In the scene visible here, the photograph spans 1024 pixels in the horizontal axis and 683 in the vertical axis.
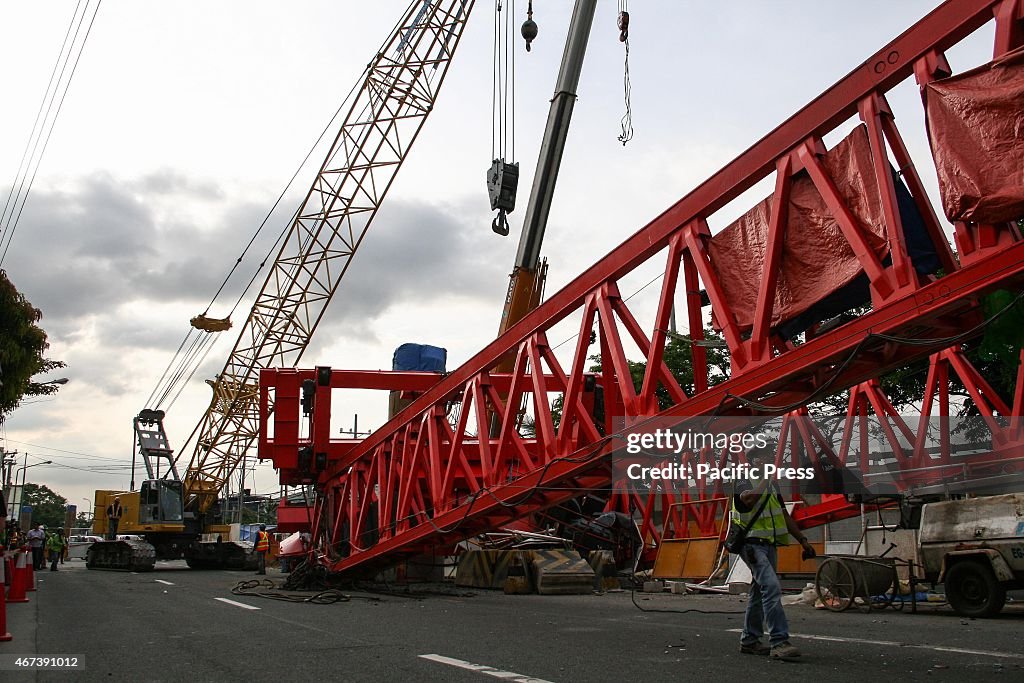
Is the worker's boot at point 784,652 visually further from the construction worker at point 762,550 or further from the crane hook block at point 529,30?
the crane hook block at point 529,30

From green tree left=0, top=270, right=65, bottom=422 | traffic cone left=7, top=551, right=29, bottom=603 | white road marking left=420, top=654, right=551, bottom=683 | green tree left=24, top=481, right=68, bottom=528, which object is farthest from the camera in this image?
green tree left=24, top=481, right=68, bottom=528

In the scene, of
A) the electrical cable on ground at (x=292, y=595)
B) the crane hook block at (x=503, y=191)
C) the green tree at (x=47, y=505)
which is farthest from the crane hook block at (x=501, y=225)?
the green tree at (x=47, y=505)

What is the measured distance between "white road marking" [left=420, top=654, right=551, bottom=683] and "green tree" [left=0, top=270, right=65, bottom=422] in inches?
637

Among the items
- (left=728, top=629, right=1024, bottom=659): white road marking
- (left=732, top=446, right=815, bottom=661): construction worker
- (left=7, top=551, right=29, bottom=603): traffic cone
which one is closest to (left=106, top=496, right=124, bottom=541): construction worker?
(left=7, top=551, right=29, bottom=603): traffic cone

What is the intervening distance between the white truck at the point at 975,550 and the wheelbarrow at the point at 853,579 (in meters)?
0.50

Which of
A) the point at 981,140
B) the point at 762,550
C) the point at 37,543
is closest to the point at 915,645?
the point at 762,550

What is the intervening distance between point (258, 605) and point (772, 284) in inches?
348

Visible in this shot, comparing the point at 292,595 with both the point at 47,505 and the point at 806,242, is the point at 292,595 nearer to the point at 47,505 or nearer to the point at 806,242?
the point at 806,242

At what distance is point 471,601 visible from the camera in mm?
14125

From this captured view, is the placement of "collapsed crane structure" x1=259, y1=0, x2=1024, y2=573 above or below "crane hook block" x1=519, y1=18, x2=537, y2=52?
below

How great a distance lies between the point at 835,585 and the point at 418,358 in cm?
1455

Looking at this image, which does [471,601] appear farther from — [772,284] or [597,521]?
[772,284]

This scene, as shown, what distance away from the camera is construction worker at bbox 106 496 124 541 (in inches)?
1298

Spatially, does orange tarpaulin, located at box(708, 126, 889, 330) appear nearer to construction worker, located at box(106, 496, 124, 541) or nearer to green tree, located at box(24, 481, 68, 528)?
construction worker, located at box(106, 496, 124, 541)
